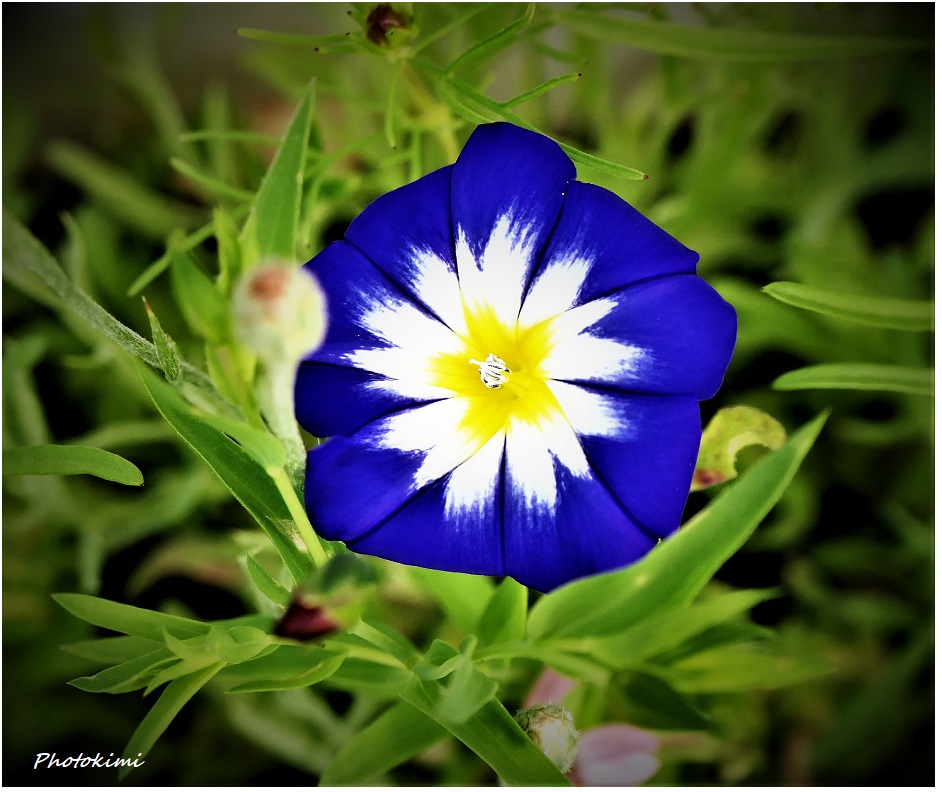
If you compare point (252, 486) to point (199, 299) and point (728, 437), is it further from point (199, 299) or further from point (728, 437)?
point (728, 437)

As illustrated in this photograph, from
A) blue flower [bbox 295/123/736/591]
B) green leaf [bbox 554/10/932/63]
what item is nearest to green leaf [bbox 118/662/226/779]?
blue flower [bbox 295/123/736/591]

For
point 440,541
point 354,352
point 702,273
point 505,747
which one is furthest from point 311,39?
point 702,273

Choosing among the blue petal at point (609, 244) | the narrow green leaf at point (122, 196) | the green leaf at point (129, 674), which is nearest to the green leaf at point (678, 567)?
the blue petal at point (609, 244)

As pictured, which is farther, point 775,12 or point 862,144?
point 862,144

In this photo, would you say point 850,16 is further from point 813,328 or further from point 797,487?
point 797,487

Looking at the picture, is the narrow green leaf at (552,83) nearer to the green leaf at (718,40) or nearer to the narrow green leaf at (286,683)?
the green leaf at (718,40)

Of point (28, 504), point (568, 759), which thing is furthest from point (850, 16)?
point (28, 504)
